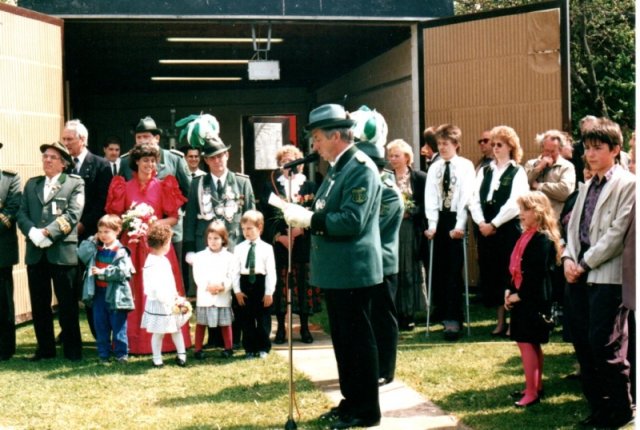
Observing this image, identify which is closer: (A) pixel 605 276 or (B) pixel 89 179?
(A) pixel 605 276

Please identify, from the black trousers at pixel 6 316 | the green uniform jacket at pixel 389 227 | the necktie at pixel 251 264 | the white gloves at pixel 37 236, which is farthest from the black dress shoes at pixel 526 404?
the black trousers at pixel 6 316

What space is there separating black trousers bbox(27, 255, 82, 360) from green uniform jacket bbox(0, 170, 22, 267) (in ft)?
0.69

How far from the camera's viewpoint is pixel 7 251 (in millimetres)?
8039

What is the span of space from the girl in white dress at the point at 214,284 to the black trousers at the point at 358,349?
2.42 m

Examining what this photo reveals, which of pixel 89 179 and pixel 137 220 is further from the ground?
pixel 89 179

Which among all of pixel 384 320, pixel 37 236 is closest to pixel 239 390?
pixel 384 320

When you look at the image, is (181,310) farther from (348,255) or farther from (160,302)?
(348,255)

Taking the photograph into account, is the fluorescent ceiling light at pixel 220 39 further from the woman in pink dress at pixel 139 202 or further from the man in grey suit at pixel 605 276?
the man in grey suit at pixel 605 276

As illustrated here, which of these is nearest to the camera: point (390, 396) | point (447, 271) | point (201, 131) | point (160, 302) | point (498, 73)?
point (390, 396)

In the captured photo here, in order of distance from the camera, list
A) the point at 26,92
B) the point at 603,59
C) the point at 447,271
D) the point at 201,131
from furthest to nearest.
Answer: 1. the point at 603,59
2. the point at 26,92
3. the point at 447,271
4. the point at 201,131

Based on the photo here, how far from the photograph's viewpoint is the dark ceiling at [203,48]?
1191 cm

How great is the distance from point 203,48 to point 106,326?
24.2 feet

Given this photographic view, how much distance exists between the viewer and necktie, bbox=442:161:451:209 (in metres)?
8.79

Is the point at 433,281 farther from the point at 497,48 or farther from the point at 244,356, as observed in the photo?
the point at 497,48
